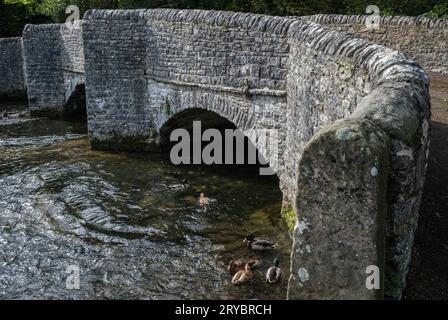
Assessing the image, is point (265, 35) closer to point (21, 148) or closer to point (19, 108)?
point (21, 148)

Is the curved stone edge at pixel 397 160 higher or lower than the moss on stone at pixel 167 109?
higher

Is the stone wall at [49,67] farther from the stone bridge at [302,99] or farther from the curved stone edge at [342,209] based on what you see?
the curved stone edge at [342,209]

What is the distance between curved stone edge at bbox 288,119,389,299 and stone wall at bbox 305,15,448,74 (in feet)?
35.0

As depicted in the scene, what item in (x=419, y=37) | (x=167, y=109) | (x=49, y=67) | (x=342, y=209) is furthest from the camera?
(x=49, y=67)

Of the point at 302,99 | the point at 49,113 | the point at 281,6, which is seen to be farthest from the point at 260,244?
the point at 49,113

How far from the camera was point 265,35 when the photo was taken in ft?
31.5

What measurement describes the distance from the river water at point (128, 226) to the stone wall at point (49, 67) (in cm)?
526

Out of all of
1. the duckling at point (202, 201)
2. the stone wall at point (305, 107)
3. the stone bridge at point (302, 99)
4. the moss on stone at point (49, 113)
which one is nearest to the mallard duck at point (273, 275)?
the stone bridge at point (302, 99)

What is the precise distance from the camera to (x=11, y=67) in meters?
23.4

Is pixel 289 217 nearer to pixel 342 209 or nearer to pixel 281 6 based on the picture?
pixel 342 209

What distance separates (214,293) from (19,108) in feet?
56.8

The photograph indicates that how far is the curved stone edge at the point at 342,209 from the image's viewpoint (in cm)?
340

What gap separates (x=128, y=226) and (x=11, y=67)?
54.4 feet
